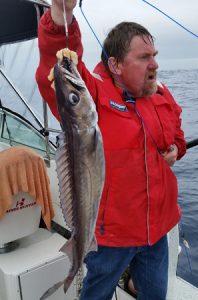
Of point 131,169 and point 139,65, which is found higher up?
point 139,65

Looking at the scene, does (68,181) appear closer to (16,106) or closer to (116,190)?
(116,190)

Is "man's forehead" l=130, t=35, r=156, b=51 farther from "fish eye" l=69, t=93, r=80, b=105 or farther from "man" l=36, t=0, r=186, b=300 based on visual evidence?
"fish eye" l=69, t=93, r=80, b=105

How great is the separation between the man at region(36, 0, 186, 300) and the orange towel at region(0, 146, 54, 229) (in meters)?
0.96

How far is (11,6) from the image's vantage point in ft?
11.1

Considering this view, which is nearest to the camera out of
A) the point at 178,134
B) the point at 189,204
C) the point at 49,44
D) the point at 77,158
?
the point at 77,158

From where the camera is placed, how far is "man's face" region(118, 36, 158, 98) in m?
2.00

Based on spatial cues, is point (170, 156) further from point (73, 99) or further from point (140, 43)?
point (73, 99)

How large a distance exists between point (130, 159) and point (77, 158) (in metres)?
0.56

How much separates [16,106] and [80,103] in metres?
3.42

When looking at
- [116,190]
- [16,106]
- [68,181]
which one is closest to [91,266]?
[116,190]

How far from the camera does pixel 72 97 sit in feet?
4.43

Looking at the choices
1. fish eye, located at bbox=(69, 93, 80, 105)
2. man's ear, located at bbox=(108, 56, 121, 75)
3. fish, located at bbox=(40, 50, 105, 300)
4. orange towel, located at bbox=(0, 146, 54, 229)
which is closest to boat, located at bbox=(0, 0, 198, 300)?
orange towel, located at bbox=(0, 146, 54, 229)

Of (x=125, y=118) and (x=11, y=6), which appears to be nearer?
→ (x=125, y=118)

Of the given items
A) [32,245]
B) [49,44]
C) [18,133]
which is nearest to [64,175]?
[49,44]
